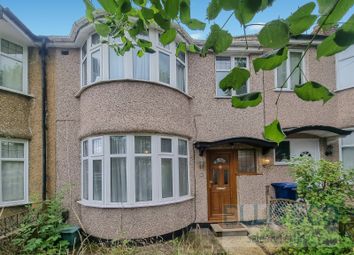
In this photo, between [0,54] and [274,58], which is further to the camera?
[0,54]

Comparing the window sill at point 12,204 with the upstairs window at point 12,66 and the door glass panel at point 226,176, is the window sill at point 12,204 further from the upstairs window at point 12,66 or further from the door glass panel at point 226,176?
the door glass panel at point 226,176

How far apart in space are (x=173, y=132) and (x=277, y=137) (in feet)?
25.9

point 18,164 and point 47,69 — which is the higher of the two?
point 47,69

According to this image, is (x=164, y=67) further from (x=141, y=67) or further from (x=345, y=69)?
(x=345, y=69)

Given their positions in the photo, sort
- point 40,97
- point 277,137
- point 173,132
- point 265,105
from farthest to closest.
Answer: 1. point 265,105
2. point 40,97
3. point 173,132
4. point 277,137

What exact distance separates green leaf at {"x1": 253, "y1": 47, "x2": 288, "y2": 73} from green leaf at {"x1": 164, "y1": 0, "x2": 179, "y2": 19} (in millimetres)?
393

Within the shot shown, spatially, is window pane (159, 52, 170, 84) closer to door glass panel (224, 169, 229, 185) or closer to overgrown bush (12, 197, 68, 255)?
door glass panel (224, 169, 229, 185)

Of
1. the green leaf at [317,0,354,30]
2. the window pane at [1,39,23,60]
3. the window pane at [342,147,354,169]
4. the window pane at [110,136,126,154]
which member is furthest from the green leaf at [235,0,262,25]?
the window pane at [342,147,354,169]

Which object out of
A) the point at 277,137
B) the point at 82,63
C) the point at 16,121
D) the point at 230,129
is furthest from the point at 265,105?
the point at 277,137

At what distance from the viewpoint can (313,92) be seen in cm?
81

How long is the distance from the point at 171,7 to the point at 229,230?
8.59 meters

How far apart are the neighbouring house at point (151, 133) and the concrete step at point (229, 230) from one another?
719 millimetres

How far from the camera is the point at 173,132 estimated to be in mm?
8797

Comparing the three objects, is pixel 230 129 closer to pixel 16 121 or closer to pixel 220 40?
pixel 16 121
